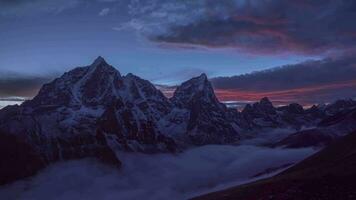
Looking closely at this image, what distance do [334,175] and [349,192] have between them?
22095 mm

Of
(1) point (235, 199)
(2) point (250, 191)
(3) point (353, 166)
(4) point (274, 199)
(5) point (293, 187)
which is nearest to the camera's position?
(4) point (274, 199)

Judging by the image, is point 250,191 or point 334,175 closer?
point 334,175

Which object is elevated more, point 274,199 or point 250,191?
point 274,199

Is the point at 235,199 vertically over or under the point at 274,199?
under

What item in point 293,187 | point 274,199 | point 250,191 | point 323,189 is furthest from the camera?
point 250,191

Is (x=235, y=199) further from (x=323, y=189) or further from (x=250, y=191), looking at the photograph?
(x=323, y=189)

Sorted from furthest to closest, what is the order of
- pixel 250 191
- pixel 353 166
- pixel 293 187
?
pixel 250 191 < pixel 353 166 < pixel 293 187

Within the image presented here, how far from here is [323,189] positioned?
345ft

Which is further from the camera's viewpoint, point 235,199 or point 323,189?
point 235,199

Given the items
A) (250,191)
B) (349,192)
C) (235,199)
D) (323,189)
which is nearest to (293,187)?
(323,189)

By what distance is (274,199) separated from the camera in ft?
299

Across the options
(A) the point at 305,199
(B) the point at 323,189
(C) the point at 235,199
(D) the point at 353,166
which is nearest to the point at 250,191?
(C) the point at 235,199

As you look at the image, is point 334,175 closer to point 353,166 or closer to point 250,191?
point 353,166

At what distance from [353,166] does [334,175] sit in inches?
324
